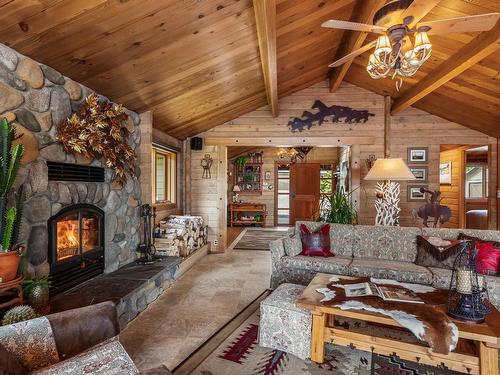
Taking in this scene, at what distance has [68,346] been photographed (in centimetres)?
144

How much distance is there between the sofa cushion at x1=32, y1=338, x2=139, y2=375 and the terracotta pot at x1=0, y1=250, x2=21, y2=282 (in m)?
0.75

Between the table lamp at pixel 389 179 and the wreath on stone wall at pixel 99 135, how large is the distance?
2780mm

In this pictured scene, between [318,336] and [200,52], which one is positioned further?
[200,52]

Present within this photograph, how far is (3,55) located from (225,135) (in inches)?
161

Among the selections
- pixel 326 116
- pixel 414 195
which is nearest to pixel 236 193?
pixel 326 116

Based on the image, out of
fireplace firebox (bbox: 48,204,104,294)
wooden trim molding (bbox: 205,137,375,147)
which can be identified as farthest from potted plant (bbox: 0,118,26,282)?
wooden trim molding (bbox: 205,137,375,147)

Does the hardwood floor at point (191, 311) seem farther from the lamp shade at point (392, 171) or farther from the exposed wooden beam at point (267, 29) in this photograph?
the exposed wooden beam at point (267, 29)

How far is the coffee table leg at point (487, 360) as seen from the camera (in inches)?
65.9

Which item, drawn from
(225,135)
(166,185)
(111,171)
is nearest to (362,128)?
(225,135)

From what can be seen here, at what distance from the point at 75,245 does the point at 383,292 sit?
8.71 feet

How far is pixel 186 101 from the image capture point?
13.3 feet

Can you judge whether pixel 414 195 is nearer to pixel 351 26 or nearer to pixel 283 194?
pixel 351 26

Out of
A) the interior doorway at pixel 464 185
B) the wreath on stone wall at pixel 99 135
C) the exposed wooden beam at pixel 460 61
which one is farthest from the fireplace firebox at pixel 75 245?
the interior doorway at pixel 464 185

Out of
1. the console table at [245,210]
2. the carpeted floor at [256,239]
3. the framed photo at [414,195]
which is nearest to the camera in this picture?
the framed photo at [414,195]
